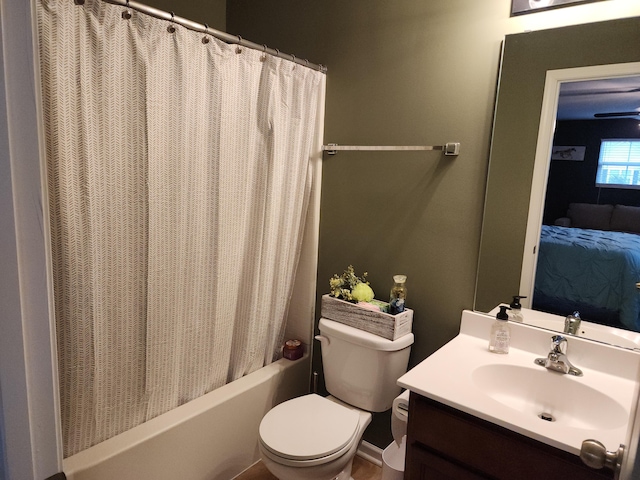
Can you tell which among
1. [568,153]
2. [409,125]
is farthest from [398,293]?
[568,153]

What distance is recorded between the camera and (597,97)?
1469 mm

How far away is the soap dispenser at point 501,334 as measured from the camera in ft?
5.19

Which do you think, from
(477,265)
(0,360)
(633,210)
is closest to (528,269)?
(477,265)

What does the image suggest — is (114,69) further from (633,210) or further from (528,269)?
(633,210)

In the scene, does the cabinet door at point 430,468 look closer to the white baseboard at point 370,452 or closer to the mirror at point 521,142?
the mirror at point 521,142

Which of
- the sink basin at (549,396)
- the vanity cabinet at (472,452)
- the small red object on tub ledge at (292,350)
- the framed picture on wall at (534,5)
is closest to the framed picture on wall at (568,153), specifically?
the framed picture on wall at (534,5)

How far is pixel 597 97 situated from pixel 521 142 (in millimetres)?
271

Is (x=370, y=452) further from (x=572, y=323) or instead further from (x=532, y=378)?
(x=572, y=323)

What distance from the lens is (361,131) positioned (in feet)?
6.75

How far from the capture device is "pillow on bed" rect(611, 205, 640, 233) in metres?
1.43

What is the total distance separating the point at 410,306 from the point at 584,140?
3.16 ft

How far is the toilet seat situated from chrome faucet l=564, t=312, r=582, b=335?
0.88m

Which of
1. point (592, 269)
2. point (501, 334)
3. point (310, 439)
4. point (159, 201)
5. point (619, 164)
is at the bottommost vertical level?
point (310, 439)

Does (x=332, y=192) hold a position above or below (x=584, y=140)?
below
